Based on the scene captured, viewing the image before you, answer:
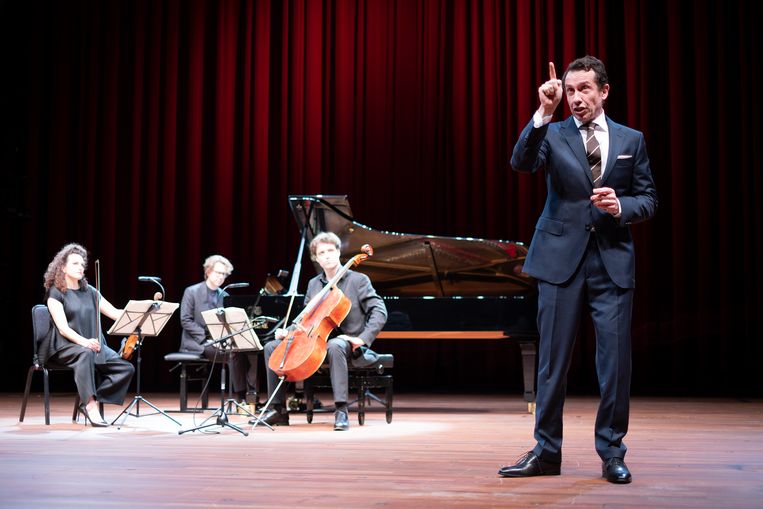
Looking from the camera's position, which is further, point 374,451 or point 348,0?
point 348,0

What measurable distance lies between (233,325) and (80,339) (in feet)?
3.06

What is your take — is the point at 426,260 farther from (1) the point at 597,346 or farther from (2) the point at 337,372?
(1) the point at 597,346

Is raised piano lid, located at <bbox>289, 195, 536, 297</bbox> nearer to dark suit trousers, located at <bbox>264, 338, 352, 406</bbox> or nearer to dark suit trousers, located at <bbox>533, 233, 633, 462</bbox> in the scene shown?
dark suit trousers, located at <bbox>264, 338, 352, 406</bbox>

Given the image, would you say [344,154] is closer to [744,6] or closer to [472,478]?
[744,6]

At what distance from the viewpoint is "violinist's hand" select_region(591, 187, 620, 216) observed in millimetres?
2650

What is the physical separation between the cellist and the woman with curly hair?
988 millimetres

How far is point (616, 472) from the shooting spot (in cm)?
277

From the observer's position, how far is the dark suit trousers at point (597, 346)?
2.81m

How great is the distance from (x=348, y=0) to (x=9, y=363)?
482cm

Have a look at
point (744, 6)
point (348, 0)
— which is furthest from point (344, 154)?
point (744, 6)

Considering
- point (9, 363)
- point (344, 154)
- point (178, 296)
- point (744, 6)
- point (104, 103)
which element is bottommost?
point (9, 363)

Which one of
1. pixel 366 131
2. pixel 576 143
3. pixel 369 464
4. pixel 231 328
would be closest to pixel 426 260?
pixel 231 328

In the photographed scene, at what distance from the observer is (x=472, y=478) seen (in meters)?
2.89

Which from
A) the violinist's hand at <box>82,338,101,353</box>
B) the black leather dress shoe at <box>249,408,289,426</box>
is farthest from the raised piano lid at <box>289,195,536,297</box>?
the violinist's hand at <box>82,338,101,353</box>
